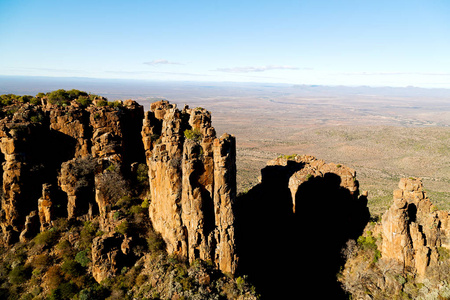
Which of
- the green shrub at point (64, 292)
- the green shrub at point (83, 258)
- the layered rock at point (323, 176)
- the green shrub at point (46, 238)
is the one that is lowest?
the green shrub at point (64, 292)

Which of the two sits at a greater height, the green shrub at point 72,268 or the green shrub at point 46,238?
the green shrub at point 46,238

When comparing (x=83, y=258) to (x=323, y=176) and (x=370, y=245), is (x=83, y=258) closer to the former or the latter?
(x=323, y=176)

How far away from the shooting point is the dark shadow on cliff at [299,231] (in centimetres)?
3047

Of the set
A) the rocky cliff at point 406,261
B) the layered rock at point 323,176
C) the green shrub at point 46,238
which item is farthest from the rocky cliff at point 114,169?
the rocky cliff at point 406,261

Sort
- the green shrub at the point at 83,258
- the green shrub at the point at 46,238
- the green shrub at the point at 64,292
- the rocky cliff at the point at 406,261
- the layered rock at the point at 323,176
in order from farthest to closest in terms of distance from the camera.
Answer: the layered rock at the point at 323,176
the rocky cliff at the point at 406,261
the green shrub at the point at 46,238
the green shrub at the point at 83,258
the green shrub at the point at 64,292

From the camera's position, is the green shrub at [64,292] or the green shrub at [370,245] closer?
the green shrub at [64,292]

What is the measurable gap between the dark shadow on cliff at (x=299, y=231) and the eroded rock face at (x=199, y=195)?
13.3ft

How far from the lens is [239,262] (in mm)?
24891

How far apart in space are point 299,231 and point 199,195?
1873 cm

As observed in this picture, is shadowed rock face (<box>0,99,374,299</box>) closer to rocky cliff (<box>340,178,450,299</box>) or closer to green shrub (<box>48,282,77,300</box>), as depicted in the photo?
green shrub (<box>48,282,77,300</box>)

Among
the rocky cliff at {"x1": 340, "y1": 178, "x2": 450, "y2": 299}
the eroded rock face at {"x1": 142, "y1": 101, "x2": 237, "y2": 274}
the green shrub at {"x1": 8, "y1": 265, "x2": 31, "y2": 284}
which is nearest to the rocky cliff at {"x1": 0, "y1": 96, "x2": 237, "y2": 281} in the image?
the eroded rock face at {"x1": 142, "y1": 101, "x2": 237, "y2": 274}

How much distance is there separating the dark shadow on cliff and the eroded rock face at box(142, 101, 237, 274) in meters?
4.05

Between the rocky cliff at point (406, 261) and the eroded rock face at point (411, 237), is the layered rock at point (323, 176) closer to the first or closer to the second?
the rocky cliff at point (406, 261)

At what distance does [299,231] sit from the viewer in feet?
121
